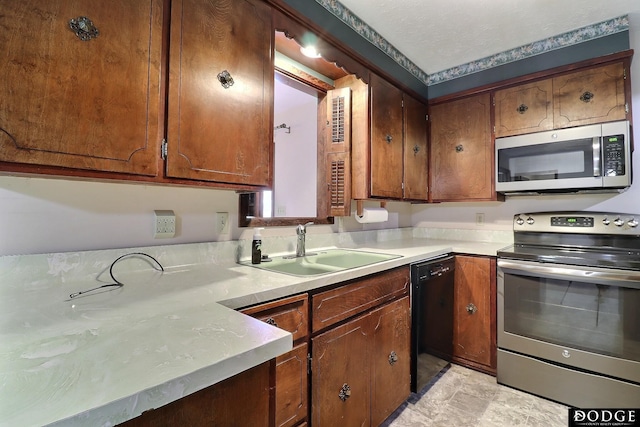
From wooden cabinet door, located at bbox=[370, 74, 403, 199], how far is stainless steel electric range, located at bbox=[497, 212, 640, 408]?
0.91 metres

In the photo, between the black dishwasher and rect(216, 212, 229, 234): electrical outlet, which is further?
the black dishwasher

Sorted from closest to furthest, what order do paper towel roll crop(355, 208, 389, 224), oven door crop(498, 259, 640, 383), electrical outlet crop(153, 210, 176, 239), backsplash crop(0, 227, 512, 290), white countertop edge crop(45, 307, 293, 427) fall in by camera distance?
white countertop edge crop(45, 307, 293, 427) < backsplash crop(0, 227, 512, 290) < electrical outlet crop(153, 210, 176, 239) < oven door crop(498, 259, 640, 383) < paper towel roll crop(355, 208, 389, 224)

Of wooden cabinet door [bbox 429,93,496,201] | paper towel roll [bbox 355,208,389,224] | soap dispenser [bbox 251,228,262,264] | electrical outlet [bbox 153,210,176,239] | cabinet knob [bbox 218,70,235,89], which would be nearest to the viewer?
cabinet knob [bbox 218,70,235,89]

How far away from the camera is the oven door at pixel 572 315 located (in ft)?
5.36

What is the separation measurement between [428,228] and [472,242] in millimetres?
467

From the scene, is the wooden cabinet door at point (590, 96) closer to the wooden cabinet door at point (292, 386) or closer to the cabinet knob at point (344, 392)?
the cabinet knob at point (344, 392)

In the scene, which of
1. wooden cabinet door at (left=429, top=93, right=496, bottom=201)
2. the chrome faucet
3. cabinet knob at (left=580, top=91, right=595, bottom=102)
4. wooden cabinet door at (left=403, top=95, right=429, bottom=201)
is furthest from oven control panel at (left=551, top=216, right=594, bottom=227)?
the chrome faucet

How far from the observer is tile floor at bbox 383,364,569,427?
1665 millimetres

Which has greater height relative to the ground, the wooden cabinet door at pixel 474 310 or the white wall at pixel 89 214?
the white wall at pixel 89 214

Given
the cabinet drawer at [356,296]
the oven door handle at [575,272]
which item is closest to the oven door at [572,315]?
the oven door handle at [575,272]

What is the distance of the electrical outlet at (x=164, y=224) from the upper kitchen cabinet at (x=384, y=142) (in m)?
1.22

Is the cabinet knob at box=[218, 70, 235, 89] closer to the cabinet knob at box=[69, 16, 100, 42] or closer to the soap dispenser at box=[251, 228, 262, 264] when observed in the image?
the cabinet knob at box=[69, 16, 100, 42]

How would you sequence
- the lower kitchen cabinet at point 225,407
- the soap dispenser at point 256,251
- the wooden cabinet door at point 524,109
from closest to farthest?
the lower kitchen cabinet at point 225,407 < the soap dispenser at point 256,251 < the wooden cabinet door at point 524,109

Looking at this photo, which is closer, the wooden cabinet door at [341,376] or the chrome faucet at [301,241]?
the wooden cabinet door at [341,376]
